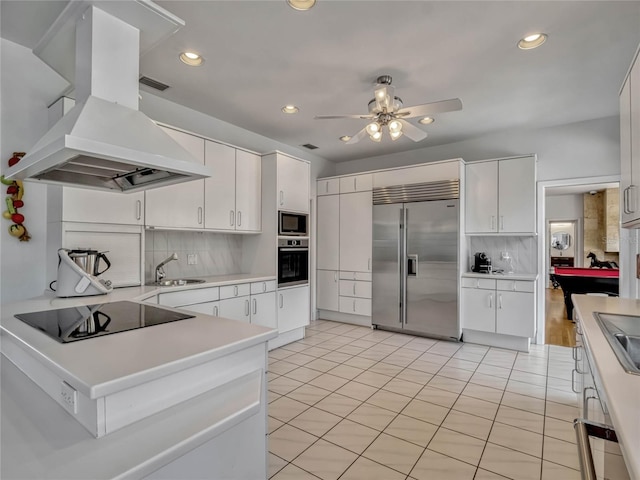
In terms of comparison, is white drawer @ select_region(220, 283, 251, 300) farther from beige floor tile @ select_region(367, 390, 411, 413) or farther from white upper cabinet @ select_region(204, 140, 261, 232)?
beige floor tile @ select_region(367, 390, 411, 413)

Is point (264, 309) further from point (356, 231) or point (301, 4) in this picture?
point (301, 4)

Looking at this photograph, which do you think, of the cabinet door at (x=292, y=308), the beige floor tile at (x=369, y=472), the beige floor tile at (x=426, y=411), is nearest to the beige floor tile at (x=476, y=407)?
the beige floor tile at (x=426, y=411)

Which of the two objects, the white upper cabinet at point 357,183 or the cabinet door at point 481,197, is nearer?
the cabinet door at point 481,197

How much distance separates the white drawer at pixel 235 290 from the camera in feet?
11.1

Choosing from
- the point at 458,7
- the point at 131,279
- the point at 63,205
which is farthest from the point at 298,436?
the point at 458,7

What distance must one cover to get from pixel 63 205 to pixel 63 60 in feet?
3.25

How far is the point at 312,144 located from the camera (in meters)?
5.04

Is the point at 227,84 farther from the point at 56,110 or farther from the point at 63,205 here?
the point at 63,205

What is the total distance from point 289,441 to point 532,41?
10.8 feet

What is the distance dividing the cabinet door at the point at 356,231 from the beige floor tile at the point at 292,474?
3272 mm

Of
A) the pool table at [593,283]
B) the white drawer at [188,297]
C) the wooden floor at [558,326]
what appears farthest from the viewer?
the pool table at [593,283]

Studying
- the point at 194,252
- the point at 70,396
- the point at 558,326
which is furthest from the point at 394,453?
the point at 558,326

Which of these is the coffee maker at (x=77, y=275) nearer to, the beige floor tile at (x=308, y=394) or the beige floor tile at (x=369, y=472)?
the beige floor tile at (x=308, y=394)

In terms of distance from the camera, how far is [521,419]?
245cm
